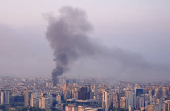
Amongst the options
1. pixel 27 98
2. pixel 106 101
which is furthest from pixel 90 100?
pixel 27 98

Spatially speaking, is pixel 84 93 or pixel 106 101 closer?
pixel 106 101

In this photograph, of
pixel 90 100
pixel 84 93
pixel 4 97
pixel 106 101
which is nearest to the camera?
pixel 106 101

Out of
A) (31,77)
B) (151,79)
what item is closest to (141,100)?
(151,79)

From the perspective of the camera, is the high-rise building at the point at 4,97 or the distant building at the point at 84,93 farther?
the distant building at the point at 84,93

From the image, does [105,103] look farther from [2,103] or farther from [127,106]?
[2,103]

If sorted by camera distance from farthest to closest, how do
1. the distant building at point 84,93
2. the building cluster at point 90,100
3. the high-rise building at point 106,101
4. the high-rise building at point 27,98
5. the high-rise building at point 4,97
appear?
the distant building at point 84,93
the high-rise building at point 4,97
the high-rise building at point 27,98
the high-rise building at point 106,101
the building cluster at point 90,100

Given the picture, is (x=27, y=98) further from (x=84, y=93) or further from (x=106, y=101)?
(x=106, y=101)

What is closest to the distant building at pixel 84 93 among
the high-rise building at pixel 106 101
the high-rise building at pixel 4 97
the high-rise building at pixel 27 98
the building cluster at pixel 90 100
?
the building cluster at pixel 90 100

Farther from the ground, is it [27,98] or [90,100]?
[27,98]

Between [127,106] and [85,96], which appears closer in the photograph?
[127,106]

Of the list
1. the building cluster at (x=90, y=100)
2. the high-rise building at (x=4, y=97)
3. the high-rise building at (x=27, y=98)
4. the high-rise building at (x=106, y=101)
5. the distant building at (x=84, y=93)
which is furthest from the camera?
the distant building at (x=84, y=93)

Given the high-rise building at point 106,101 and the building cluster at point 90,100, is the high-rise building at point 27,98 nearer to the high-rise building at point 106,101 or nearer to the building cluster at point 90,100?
the building cluster at point 90,100
